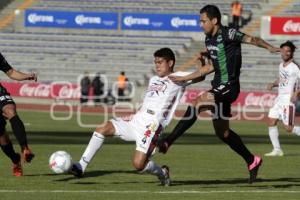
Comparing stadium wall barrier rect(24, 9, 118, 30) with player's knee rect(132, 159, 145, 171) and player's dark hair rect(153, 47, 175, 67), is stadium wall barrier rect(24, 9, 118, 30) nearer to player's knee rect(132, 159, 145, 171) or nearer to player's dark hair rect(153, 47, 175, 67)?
player's dark hair rect(153, 47, 175, 67)

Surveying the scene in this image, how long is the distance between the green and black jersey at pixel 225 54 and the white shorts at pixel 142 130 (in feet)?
3.63

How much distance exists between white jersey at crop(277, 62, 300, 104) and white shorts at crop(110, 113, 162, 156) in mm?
6962

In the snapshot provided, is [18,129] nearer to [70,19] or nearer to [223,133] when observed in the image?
[223,133]

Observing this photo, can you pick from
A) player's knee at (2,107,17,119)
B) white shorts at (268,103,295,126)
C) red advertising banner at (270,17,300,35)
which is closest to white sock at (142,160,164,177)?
player's knee at (2,107,17,119)

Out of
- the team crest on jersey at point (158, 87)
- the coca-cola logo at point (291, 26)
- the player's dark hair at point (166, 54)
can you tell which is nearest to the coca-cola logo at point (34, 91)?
the coca-cola logo at point (291, 26)

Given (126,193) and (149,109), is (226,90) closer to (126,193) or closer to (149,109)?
(149,109)

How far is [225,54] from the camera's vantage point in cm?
1305

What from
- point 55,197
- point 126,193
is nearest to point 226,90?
point 126,193

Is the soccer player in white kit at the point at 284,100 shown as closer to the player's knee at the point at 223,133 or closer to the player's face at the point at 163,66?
the player's knee at the point at 223,133

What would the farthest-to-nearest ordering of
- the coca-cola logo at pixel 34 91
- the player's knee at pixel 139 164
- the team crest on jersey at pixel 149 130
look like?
1. the coca-cola logo at pixel 34 91
2. the team crest on jersey at pixel 149 130
3. the player's knee at pixel 139 164

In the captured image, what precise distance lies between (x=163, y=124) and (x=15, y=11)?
1699 inches

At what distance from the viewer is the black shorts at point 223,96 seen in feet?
42.8

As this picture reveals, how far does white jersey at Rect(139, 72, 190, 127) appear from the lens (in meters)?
12.7

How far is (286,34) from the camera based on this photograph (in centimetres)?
4819
